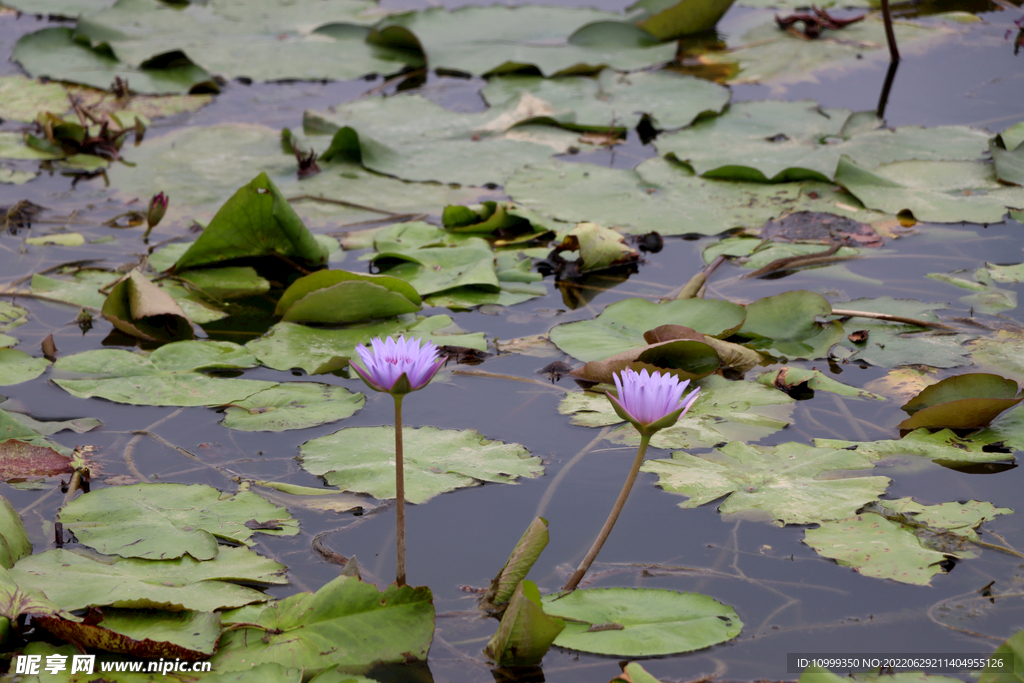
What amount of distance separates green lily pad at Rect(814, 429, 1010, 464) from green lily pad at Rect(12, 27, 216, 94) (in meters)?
3.81

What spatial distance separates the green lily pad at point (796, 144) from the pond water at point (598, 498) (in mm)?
477

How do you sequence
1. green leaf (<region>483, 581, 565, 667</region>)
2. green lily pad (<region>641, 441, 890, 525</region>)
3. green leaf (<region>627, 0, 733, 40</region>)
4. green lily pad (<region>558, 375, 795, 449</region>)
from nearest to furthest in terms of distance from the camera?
green leaf (<region>483, 581, 565, 667</region>) < green lily pad (<region>641, 441, 890, 525</region>) < green lily pad (<region>558, 375, 795, 449</region>) < green leaf (<region>627, 0, 733, 40</region>)

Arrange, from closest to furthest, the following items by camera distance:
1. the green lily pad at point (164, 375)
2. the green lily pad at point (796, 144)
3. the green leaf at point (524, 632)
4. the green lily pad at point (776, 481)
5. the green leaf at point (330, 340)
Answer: the green leaf at point (524, 632) → the green lily pad at point (776, 481) → the green lily pad at point (164, 375) → the green leaf at point (330, 340) → the green lily pad at point (796, 144)

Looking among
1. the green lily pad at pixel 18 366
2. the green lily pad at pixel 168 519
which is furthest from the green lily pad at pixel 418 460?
the green lily pad at pixel 18 366

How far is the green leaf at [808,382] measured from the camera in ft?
6.63

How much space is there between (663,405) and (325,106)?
344 cm

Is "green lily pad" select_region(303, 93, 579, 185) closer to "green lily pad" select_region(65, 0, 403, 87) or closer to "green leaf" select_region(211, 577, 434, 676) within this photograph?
"green lily pad" select_region(65, 0, 403, 87)

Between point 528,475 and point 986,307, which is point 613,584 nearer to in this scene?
point 528,475

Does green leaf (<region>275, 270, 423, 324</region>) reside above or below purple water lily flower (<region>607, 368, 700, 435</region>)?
below

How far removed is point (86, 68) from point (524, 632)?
4.43 m

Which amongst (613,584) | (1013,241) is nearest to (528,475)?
(613,584)

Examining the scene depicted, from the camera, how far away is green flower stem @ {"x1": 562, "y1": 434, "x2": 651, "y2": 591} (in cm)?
124

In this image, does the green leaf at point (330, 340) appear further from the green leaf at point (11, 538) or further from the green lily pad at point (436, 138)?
the green lily pad at point (436, 138)

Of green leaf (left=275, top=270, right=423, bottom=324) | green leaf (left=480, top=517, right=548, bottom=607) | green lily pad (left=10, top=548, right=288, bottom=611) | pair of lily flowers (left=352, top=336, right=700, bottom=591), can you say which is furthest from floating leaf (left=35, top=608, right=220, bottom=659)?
green leaf (left=275, top=270, right=423, bottom=324)
